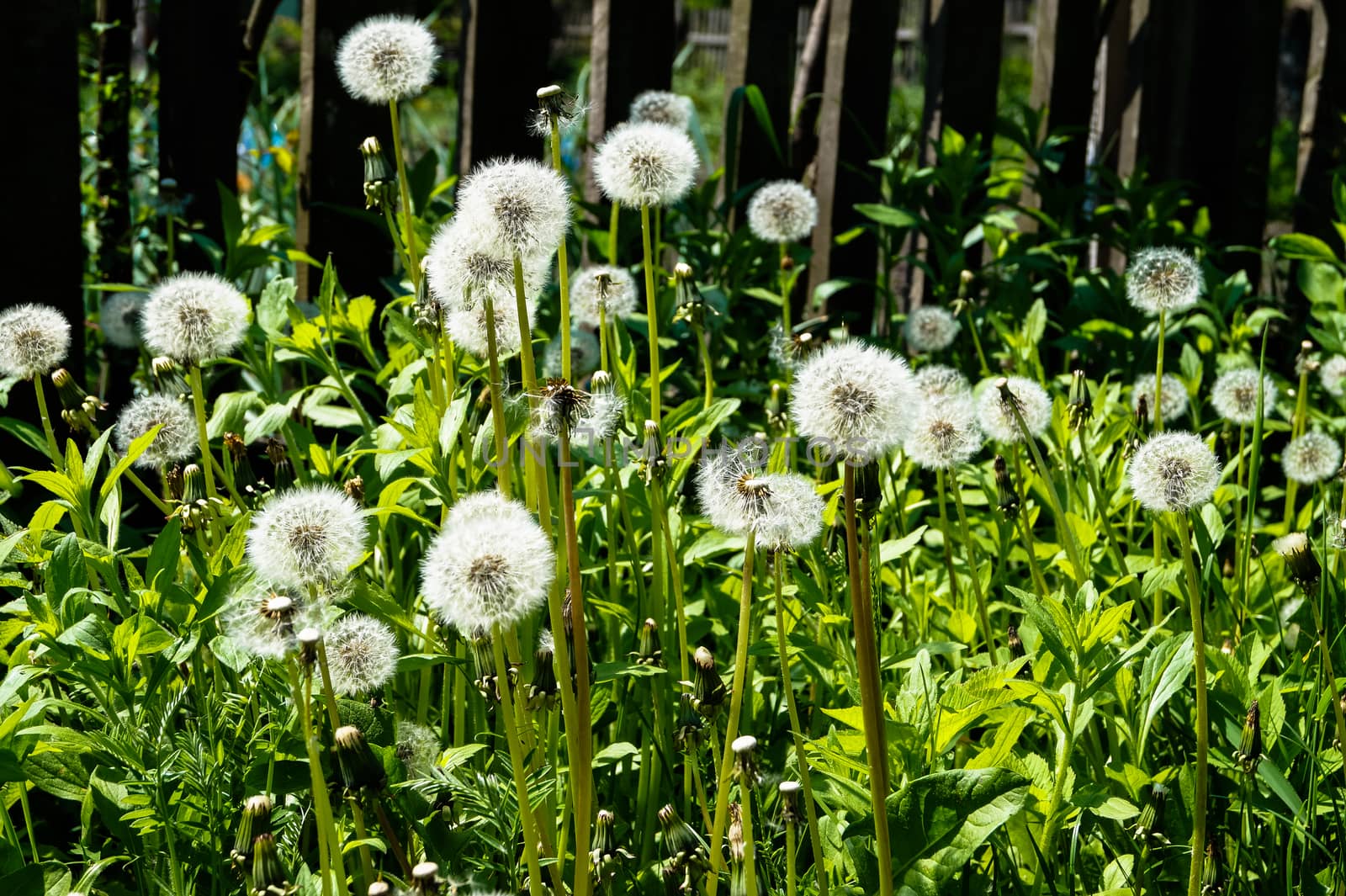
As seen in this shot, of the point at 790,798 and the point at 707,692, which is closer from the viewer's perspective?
the point at 790,798

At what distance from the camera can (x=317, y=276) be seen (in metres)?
2.84

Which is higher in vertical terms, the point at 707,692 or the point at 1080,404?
the point at 1080,404

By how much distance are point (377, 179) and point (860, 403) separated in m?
0.87

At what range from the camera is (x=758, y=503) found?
1.24 m

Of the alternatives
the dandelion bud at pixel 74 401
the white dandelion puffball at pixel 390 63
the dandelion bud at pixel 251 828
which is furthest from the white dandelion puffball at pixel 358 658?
the white dandelion puffball at pixel 390 63

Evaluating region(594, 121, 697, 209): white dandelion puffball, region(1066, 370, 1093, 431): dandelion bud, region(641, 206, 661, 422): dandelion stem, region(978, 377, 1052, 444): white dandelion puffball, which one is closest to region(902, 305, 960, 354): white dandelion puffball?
region(978, 377, 1052, 444): white dandelion puffball

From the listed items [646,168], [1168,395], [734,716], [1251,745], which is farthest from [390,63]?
[1168,395]

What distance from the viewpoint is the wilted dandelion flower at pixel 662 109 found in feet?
9.46

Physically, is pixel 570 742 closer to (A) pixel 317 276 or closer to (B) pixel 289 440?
(B) pixel 289 440

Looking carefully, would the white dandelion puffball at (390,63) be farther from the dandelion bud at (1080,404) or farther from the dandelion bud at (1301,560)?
the dandelion bud at (1301,560)

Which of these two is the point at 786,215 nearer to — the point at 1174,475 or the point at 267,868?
the point at 1174,475

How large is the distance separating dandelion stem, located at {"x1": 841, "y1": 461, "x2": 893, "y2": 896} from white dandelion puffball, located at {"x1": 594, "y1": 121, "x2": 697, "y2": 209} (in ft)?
2.40

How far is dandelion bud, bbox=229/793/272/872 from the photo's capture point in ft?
3.57

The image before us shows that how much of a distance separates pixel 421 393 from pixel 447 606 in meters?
0.49
